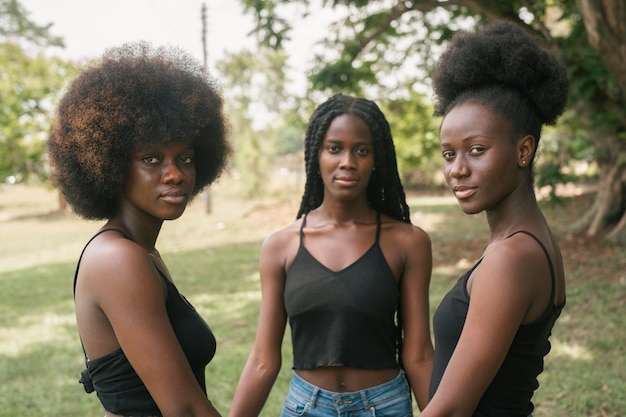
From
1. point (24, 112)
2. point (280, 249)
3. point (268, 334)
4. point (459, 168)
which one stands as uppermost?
point (459, 168)

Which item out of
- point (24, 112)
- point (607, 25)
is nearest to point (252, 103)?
point (24, 112)

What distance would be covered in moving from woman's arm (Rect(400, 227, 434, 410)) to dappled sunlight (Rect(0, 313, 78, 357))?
5623 mm

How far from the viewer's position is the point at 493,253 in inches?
70.8

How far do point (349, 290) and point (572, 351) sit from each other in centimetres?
408

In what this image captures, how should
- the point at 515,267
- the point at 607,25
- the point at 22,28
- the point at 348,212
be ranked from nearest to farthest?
the point at 515,267
the point at 348,212
the point at 607,25
the point at 22,28

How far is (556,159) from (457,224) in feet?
33.0

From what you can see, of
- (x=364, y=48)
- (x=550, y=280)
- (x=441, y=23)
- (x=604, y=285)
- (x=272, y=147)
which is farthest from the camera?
(x=272, y=147)

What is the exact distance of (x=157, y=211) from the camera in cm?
213

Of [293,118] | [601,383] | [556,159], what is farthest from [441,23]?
[556,159]

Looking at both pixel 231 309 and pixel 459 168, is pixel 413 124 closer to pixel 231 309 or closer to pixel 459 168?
pixel 231 309

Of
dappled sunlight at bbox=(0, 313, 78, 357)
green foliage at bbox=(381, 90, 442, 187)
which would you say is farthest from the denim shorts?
green foliage at bbox=(381, 90, 442, 187)

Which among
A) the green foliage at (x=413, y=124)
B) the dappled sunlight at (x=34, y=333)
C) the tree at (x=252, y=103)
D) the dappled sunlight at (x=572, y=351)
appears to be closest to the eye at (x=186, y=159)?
the dappled sunlight at (x=572, y=351)

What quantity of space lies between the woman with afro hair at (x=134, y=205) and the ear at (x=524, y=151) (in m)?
1.14

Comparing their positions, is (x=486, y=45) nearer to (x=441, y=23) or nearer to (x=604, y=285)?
(x=604, y=285)
